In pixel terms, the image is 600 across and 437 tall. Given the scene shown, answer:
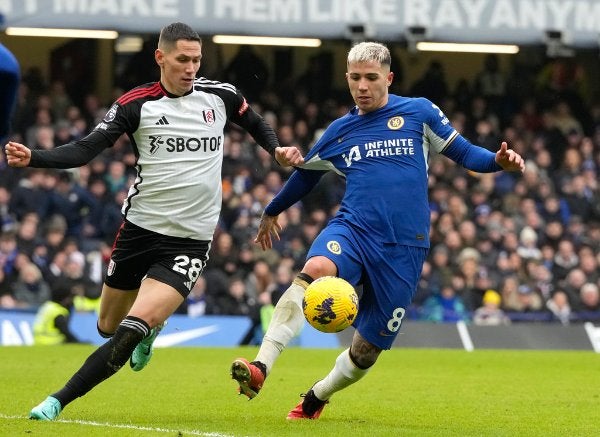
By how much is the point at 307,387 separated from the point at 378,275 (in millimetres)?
3913

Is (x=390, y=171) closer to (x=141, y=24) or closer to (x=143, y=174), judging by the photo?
(x=143, y=174)

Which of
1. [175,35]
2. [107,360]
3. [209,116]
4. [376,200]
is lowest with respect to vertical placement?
[107,360]

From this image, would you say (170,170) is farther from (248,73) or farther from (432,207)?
(248,73)

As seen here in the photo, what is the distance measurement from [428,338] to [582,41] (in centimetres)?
793

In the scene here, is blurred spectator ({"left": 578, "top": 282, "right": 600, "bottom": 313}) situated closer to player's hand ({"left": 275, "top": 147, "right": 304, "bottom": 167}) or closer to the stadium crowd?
the stadium crowd

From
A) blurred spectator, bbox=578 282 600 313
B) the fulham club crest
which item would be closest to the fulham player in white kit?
the fulham club crest

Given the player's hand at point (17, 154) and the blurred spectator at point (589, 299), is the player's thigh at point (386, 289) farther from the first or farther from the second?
the blurred spectator at point (589, 299)

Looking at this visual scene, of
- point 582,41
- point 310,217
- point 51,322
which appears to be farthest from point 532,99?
point 51,322

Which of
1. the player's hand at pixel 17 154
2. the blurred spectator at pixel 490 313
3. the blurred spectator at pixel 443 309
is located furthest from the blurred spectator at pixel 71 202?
the player's hand at pixel 17 154

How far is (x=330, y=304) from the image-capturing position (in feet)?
27.3

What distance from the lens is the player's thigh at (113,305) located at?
9.60 m

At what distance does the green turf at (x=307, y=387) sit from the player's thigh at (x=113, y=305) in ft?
2.06

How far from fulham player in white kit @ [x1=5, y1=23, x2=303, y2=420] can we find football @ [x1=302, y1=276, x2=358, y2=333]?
88 centimetres

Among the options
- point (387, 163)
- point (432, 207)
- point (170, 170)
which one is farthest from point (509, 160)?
point (432, 207)
